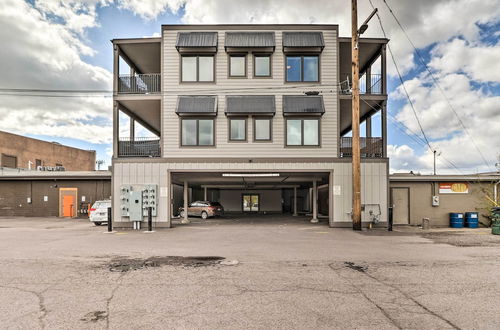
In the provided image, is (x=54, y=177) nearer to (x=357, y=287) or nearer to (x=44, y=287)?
(x=44, y=287)

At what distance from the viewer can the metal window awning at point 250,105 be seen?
18.0m

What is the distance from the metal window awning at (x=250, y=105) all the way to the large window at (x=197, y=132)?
4.40 feet

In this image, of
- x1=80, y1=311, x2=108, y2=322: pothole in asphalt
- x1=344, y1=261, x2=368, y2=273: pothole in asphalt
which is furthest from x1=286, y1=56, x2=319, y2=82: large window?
x1=80, y1=311, x2=108, y2=322: pothole in asphalt

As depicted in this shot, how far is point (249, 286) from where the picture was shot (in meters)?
6.70

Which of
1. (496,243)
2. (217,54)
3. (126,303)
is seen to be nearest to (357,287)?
(126,303)

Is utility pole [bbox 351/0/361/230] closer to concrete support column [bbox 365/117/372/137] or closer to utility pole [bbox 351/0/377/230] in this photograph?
utility pole [bbox 351/0/377/230]

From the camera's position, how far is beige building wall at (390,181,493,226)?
66.9ft

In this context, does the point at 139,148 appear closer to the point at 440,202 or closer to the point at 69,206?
the point at 69,206

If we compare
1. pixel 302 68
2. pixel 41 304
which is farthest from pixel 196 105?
pixel 41 304

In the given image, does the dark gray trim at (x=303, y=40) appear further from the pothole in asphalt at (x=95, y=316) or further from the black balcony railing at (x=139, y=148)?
the pothole in asphalt at (x=95, y=316)

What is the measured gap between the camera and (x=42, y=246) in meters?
11.8

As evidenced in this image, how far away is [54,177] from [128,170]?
43.3 ft

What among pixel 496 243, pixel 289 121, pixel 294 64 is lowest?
pixel 496 243

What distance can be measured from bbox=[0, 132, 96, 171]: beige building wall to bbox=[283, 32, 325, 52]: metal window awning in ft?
124
